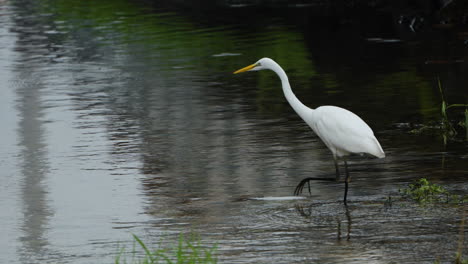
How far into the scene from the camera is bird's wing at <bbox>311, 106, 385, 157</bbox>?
974 centimetres

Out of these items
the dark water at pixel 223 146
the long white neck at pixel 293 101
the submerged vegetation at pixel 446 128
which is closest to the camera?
the dark water at pixel 223 146

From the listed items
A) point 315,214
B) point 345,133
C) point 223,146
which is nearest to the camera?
point 315,214

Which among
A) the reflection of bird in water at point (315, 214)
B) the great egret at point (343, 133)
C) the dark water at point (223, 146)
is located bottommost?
the dark water at point (223, 146)

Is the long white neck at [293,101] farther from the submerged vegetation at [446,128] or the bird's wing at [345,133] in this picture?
the submerged vegetation at [446,128]

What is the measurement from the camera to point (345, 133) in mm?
9914

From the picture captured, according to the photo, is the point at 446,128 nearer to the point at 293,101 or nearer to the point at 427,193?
the point at 293,101

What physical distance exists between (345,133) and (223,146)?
3.64m

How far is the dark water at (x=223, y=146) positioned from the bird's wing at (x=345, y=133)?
1.66ft

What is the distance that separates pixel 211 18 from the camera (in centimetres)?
3272

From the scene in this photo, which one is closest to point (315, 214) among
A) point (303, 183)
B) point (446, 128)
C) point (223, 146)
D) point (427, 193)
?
point (303, 183)

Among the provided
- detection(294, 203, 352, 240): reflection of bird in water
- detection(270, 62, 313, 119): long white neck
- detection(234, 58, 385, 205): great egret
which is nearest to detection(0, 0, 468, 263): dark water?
detection(294, 203, 352, 240): reflection of bird in water

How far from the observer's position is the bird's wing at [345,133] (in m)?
9.74

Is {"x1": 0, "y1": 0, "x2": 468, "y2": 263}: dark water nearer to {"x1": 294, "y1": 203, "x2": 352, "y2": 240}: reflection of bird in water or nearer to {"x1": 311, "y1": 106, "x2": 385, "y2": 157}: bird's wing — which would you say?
{"x1": 294, "y1": 203, "x2": 352, "y2": 240}: reflection of bird in water

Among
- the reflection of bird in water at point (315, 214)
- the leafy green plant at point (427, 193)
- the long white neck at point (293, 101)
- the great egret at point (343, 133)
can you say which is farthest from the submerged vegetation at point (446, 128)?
the reflection of bird in water at point (315, 214)
